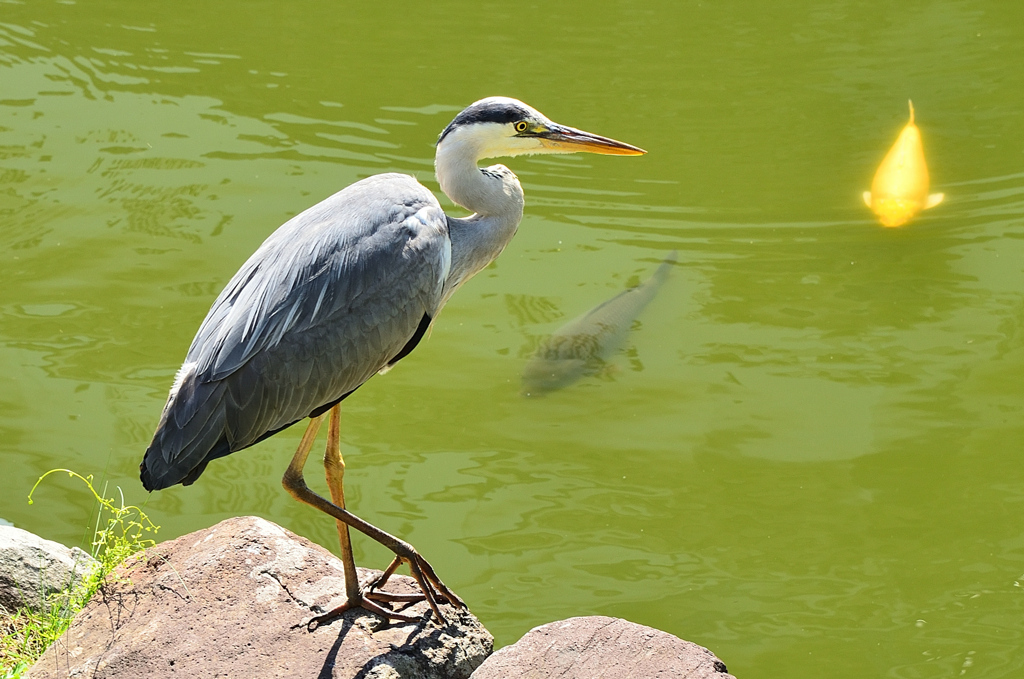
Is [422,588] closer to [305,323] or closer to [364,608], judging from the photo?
[364,608]

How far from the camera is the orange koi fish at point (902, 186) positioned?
20.7 feet

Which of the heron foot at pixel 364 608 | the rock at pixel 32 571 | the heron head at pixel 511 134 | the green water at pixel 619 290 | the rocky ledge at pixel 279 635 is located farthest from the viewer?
the green water at pixel 619 290

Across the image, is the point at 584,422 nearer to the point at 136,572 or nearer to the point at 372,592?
the point at 372,592

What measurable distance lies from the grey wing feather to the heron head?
33 centimetres

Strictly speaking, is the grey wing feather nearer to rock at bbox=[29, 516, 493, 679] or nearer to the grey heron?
the grey heron

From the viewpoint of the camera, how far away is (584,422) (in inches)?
214

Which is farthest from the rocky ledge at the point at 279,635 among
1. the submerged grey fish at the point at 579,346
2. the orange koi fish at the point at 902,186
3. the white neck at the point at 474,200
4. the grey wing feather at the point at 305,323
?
the orange koi fish at the point at 902,186

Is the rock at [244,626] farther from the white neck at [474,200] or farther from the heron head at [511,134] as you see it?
the heron head at [511,134]

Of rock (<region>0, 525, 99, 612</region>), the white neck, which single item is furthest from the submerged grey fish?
rock (<region>0, 525, 99, 612</region>)

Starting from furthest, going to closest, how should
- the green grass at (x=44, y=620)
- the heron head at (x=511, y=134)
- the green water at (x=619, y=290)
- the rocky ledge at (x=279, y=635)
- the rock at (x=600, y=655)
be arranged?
the green water at (x=619, y=290)
the heron head at (x=511, y=134)
the green grass at (x=44, y=620)
the rocky ledge at (x=279, y=635)
the rock at (x=600, y=655)

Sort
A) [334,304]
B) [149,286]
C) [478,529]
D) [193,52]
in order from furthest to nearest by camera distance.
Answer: [193,52]
[149,286]
[478,529]
[334,304]

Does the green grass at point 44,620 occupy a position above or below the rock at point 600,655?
below

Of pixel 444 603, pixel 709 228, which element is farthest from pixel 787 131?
pixel 444 603

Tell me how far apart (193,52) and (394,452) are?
14.0 feet
